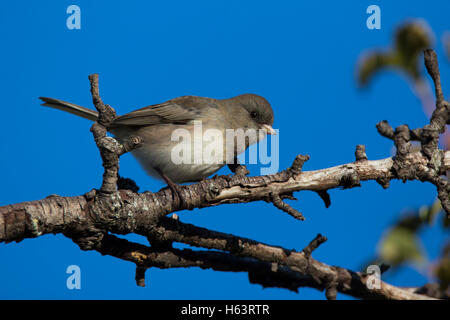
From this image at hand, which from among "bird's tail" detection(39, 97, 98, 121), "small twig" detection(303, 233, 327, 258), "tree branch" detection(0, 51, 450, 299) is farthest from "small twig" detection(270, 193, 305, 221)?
"bird's tail" detection(39, 97, 98, 121)

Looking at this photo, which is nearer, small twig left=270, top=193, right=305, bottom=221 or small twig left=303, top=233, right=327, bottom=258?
small twig left=270, top=193, right=305, bottom=221

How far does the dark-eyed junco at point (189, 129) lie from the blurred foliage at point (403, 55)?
1.26 metres

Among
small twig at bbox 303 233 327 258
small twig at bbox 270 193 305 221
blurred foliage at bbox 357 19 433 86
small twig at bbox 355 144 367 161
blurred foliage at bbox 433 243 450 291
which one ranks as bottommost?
blurred foliage at bbox 433 243 450 291

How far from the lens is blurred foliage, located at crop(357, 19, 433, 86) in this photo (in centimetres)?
439

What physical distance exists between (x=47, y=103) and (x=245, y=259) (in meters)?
2.12

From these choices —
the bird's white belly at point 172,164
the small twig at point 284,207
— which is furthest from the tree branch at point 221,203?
the bird's white belly at point 172,164

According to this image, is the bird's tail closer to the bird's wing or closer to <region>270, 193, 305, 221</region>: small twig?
the bird's wing

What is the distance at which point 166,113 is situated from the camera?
4.04 m

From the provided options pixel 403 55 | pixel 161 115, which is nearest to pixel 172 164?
pixel 161 115

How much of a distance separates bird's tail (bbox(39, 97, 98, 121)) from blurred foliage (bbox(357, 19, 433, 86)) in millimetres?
2650

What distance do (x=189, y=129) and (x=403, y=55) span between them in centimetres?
230
